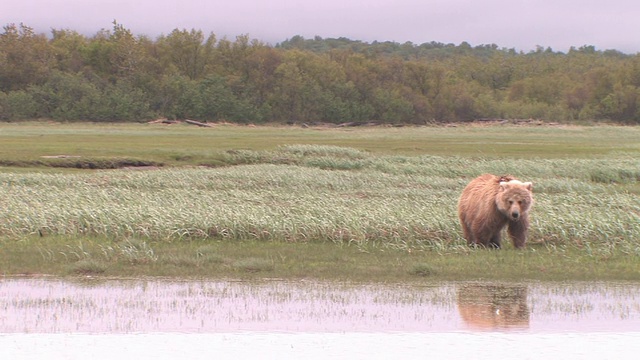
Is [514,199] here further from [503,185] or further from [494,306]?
[494,306]

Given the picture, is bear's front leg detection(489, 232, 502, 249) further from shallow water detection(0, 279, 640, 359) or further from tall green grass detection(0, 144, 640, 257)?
shallow water detection(0, 279, 640, 359)

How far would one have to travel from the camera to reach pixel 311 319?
13.5 meters

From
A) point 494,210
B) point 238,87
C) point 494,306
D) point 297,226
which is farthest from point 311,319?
point 238,87

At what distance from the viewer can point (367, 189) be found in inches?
1244

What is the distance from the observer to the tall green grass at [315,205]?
66.5 feet

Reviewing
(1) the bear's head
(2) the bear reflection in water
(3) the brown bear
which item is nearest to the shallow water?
(2) the bear reflection in water

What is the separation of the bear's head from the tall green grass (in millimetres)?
1477

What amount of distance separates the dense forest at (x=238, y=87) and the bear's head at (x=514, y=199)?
7016 cm

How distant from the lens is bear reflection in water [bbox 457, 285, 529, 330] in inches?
524

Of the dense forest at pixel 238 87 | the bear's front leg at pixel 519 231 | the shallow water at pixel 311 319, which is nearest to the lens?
the shallow water at pixel 311 319

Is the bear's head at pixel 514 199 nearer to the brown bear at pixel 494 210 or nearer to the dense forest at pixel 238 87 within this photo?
the brown bear at pixel 494 210

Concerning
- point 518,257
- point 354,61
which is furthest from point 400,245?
point 354,61

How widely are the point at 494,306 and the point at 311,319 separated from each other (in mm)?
2827

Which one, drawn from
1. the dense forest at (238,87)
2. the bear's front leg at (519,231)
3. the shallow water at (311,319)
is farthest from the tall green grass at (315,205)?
the dense forest at (238,87)
